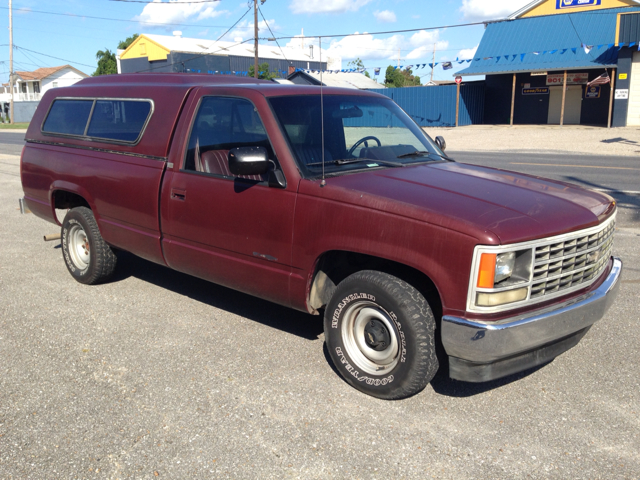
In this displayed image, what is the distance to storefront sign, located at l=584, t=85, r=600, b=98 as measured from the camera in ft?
108

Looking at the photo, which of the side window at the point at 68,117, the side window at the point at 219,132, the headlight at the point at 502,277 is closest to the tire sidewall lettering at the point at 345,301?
the headlight at the point at 502,277

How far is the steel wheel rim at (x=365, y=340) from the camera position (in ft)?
11.9

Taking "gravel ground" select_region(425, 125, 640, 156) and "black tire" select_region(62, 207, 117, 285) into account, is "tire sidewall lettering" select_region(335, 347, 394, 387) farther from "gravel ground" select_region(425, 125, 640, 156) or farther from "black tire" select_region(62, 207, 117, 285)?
"gravel ground" select_region(425, 125, 640, 156)

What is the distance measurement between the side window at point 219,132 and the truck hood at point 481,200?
3.00ft

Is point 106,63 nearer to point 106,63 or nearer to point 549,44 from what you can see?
point 106,63

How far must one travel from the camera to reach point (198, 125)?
4695mm

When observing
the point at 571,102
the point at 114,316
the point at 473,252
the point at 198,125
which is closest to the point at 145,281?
the point at 114,316

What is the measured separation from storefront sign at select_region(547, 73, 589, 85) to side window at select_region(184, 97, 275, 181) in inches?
1318

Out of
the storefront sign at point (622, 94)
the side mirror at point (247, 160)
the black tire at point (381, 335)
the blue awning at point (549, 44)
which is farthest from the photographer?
the blue awning at point (549, 44)

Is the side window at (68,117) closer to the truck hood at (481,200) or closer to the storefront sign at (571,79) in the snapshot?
the truck hood at (481,200)

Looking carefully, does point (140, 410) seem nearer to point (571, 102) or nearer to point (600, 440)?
point (600, 440)

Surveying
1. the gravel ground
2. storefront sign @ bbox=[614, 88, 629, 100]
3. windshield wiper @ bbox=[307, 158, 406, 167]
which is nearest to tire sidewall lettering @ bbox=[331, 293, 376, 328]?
windshield wiper @ bbox=[307, 158, 406, 167]

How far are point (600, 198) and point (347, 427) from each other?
7.55 feet

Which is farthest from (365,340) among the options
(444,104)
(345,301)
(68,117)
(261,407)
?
(444,104)
